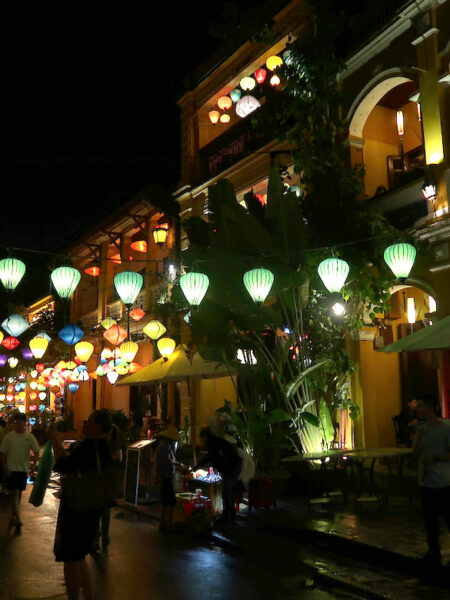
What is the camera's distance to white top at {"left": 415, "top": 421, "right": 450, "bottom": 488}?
272 inches

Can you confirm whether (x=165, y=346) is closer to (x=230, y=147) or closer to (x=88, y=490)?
(x=230, y=147)

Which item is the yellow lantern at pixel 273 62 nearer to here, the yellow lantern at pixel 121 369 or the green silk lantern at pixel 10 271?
the green silk lantern at pixel 10 271

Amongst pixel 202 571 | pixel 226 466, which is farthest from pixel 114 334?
pixel 202 571

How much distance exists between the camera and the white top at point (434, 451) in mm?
6902

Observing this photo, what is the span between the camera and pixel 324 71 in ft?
43.8

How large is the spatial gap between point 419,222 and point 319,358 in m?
3.52

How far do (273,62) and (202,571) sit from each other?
46.7 ft


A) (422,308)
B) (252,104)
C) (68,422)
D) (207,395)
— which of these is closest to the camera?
(422,308)

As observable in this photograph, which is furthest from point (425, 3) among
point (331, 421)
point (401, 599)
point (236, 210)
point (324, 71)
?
point (401, 599)

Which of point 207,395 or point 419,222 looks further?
point 207,395

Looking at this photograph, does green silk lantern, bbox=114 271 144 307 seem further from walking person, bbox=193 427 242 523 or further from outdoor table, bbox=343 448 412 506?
outdoor table, bbox=343 448 412 506

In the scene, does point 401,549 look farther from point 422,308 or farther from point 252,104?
point 252,104

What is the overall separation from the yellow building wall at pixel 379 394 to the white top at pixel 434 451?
7180 mm

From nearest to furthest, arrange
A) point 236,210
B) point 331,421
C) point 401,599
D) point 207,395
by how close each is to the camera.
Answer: point 401,599, point 236,210, point 331,421, point 207,395
